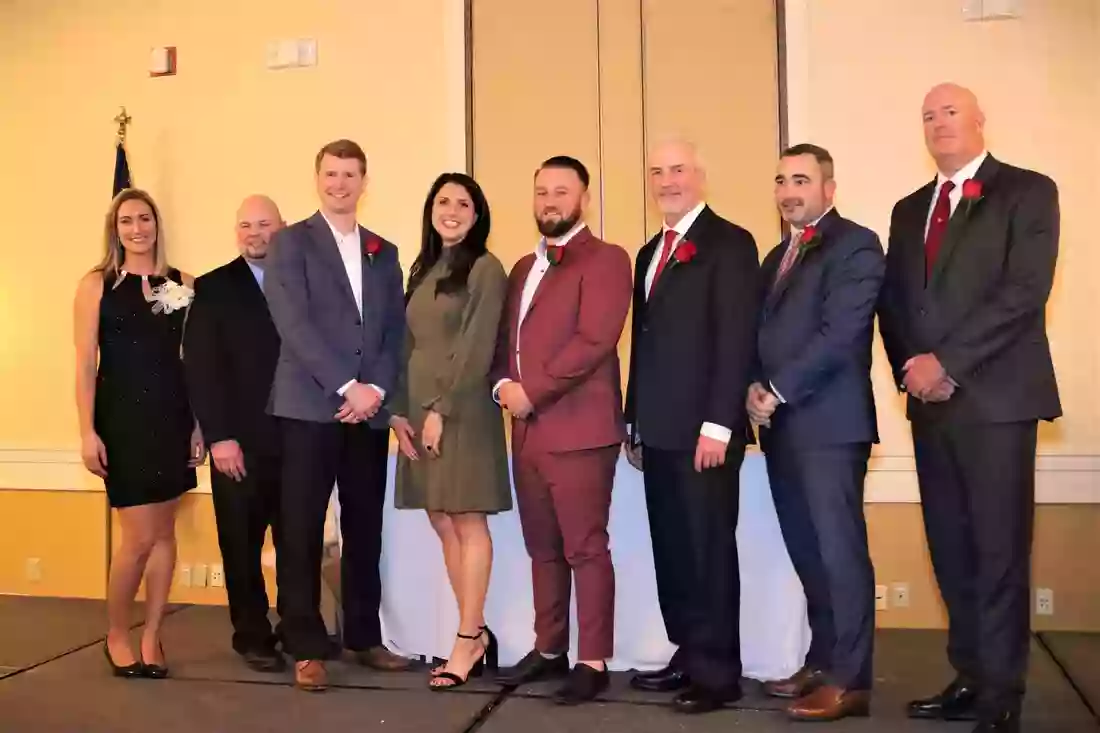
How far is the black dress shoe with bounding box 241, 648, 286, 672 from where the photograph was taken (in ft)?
11.1

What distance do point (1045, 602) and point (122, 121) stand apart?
4.84m

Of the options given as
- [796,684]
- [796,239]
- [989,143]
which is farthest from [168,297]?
[989,143]

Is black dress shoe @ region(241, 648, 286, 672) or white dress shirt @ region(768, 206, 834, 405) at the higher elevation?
white dress shirt @ region(768, 206, 834, 405)

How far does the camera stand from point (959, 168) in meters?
2.80

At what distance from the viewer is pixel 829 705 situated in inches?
108

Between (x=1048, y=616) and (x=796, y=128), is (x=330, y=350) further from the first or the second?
(x=1048, y=616)

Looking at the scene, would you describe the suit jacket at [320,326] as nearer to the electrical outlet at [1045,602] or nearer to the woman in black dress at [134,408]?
the woman in black dress at [134,408]

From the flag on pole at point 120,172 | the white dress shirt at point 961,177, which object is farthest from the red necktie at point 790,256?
the flag on pole at point 120,172

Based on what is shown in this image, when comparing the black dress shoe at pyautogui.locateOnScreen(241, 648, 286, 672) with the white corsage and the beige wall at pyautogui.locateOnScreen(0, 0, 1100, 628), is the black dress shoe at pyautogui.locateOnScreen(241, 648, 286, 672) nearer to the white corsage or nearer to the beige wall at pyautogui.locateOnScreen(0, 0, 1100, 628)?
the white corsage

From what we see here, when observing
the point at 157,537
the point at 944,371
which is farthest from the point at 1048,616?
the point at 157,537

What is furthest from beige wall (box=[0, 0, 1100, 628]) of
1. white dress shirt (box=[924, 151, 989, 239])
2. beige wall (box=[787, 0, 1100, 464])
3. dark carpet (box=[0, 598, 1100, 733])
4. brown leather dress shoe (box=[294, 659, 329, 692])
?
brown leather dress shoe (box=[294, 659, 329, 692])

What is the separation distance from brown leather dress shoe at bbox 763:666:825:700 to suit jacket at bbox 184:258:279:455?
1857mm

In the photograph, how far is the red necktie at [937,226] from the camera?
9.13 feet

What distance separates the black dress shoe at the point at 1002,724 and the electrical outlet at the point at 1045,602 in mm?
1637
